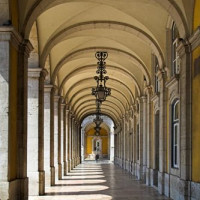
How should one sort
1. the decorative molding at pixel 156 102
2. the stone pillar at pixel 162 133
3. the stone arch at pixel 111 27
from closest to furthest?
the stone pillar at pixel 162 133 → the stone arch at pixel 111 27 → the decorative molding at pixel 156 102

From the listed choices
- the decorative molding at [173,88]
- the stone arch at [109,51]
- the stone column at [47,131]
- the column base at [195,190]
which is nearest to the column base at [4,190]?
the column base at [195,190]

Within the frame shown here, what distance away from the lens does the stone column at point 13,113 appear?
979cm

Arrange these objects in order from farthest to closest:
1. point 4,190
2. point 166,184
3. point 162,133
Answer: point 162,133
point 166,184
point 4,190

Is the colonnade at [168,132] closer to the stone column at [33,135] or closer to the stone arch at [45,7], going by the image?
the stone arch at [45,7]

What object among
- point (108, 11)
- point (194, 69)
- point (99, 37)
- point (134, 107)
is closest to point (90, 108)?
point (134, 107)

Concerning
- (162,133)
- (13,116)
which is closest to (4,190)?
(13,116)

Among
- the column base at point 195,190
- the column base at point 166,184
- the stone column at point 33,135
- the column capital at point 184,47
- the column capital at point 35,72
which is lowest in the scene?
the column base at point 166,184

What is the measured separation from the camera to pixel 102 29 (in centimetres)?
1780

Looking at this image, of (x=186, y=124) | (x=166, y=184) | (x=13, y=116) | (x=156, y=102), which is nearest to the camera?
(x=13, y=116)

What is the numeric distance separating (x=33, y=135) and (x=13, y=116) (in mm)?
4443

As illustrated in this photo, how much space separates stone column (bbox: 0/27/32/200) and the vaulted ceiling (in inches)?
38.0

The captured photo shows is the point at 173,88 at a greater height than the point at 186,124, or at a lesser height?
greater

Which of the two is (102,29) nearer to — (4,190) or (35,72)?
(35,72)

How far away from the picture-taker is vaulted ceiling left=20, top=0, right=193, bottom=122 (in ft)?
39.5
